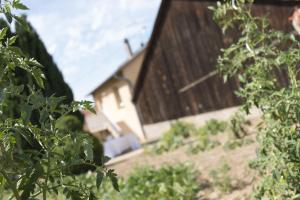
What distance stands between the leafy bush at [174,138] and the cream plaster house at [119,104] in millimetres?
9669

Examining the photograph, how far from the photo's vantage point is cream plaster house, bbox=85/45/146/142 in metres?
30.9

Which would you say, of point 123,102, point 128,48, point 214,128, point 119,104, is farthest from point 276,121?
point 128,48

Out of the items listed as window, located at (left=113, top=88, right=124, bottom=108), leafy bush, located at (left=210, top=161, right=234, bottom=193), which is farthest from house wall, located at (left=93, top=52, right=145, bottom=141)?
leafy bush, located at (left=210, top=161, right=234, bottom=193)

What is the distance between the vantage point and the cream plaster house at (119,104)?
30.9 meters

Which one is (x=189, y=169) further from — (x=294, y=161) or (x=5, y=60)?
(x=5, y=60)

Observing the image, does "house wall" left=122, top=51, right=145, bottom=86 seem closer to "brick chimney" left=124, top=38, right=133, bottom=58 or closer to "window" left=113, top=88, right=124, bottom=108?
"window" left=113, top=88, right=124, bottom=108

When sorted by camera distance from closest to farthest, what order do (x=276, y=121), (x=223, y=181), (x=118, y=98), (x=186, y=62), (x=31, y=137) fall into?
(x=31, y=137) → (x=276, y=121) → (x=223, y=181) → (x=186, y=62) → (x=118, y=98)

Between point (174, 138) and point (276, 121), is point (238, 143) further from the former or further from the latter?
point (276, 121)

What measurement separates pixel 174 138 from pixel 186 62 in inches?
195

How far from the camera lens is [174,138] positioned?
51.3ft

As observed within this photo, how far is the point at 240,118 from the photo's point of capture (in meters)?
4.82

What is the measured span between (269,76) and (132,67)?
87.2ft

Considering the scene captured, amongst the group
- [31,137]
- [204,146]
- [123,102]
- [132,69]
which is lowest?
[204,146]

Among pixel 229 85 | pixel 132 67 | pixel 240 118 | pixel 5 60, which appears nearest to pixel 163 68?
pixel 229 85
